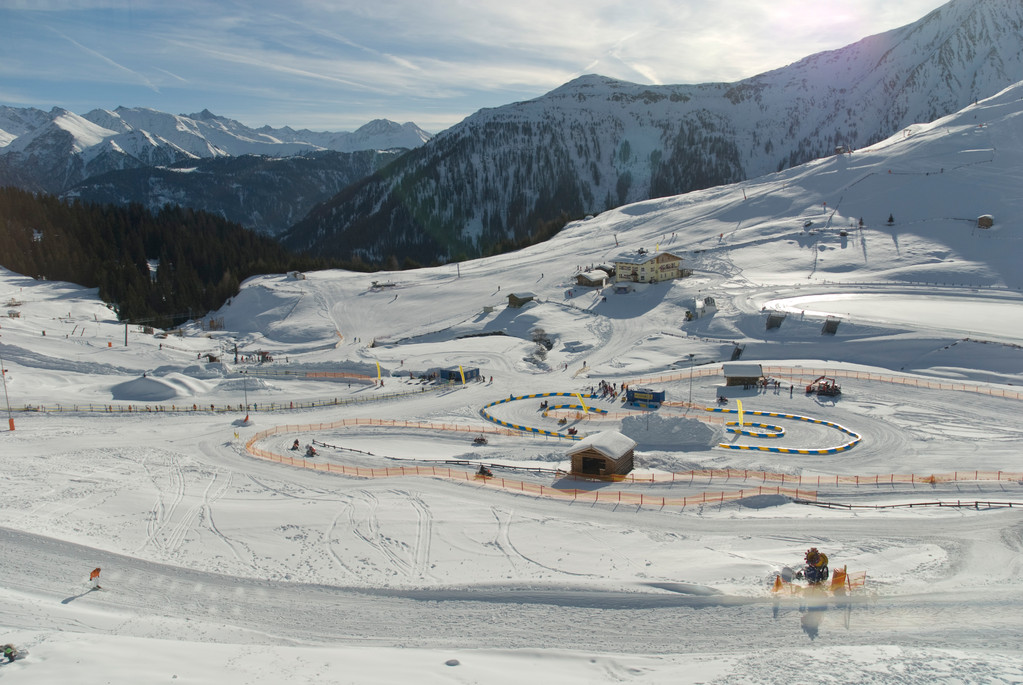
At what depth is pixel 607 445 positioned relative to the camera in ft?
95.9

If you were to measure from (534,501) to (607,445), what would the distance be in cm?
526

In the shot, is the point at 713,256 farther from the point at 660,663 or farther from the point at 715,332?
the point at 660,663

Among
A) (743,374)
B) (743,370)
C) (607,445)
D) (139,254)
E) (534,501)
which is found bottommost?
(534,501)

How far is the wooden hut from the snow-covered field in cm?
120

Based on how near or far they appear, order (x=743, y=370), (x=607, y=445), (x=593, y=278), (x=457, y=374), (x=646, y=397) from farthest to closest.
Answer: (x=593, y=278)
(x=457, y=374)
(x=743, y=370)
(x=646, y=397)
(x=607, y=445)

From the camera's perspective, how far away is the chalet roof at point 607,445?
94.7 feet

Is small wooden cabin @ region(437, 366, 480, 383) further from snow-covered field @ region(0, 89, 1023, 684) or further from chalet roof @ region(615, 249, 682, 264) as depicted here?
chalet roof @ region(615, 249, 682, 264)

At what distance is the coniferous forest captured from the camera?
90812 millimetres

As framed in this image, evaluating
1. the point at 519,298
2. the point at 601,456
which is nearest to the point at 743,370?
the point at 601,456

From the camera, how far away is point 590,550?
2064 centimetres

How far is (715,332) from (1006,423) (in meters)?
25.8

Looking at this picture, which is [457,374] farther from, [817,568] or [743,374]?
[817,568]

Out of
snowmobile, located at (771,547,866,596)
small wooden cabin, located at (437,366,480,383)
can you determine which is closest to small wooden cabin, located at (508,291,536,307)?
small wooden cabin, located at (437,366,480,383)

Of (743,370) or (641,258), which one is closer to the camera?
(743,370)
